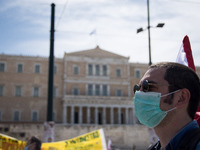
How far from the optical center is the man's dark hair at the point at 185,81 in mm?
1653

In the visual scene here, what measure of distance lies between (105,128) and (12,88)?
1665 cm

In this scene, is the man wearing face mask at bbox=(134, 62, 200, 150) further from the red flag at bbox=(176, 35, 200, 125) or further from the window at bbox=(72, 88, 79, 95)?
the window at bbox=(72, 88, 79, 95)

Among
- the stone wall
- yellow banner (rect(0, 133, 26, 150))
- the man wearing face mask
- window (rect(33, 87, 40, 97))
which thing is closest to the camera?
the man wearing face mask

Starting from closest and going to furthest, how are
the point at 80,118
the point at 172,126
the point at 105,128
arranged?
the point at 172,126 → the point at 105,128 → the point at 80,118

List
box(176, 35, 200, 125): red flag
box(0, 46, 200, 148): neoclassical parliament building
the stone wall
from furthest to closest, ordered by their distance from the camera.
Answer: box(0, 46, 200, 148): neoclassical parliament building
the stone wall
box(176, 35, 200, 125): red flag

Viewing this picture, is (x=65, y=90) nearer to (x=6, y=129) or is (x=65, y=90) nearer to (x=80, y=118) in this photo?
(x=80, y=118)

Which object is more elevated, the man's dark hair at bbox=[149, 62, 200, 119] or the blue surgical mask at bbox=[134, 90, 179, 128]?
the man's dark hair at bbox=[149, 62, 200, 119]

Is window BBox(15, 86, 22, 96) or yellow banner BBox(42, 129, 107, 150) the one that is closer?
yellow banner BBox(42, 129, 107, 150)

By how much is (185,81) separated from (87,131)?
3128cm

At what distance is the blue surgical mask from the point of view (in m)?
1.66

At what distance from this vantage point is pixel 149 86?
173cm

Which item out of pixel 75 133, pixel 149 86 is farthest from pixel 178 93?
pixel 75 133

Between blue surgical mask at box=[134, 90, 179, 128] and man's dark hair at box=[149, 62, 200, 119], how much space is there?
11 centimetres

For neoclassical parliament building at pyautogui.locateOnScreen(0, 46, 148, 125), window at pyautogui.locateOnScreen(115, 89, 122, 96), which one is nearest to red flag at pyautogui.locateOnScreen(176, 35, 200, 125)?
neoclassical parliament building at pyautogui.locateOnScreen(0, 46, 148, 125)
